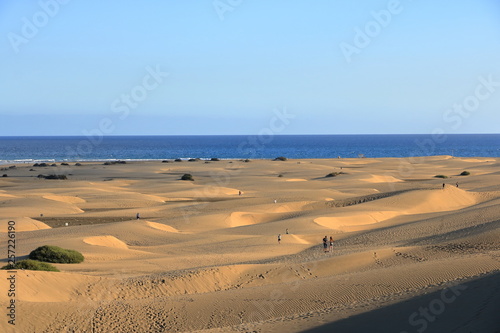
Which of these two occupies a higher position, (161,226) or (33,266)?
(33,266)

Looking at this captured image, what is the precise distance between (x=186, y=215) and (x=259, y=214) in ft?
14.5

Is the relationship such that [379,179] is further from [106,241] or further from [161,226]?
[106,241]

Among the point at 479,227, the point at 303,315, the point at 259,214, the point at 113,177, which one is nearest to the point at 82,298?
the point at 303,315

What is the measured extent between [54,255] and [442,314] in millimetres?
13666

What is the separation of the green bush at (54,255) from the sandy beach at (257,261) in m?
0.51

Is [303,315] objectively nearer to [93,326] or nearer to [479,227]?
[93,326]

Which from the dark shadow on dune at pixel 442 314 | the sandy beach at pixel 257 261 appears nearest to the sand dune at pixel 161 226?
the sandy beach at pixel 257 261

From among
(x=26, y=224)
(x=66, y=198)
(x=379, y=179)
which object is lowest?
(x=26, y=224)

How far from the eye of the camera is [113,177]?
6450 centimetres

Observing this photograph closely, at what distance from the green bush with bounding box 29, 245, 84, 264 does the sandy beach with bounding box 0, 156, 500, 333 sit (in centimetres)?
51

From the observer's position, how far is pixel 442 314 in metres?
11.4

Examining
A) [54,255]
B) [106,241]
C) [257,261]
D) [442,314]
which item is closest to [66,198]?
[106,241]

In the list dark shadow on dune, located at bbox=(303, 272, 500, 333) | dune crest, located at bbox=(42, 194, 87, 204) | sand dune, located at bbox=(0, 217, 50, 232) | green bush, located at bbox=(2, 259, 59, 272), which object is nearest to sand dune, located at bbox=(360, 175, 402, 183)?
dune crest, located at bbox=(42, 194, 87, 204)

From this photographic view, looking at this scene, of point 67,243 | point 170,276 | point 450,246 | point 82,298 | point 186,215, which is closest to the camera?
point 82,298
